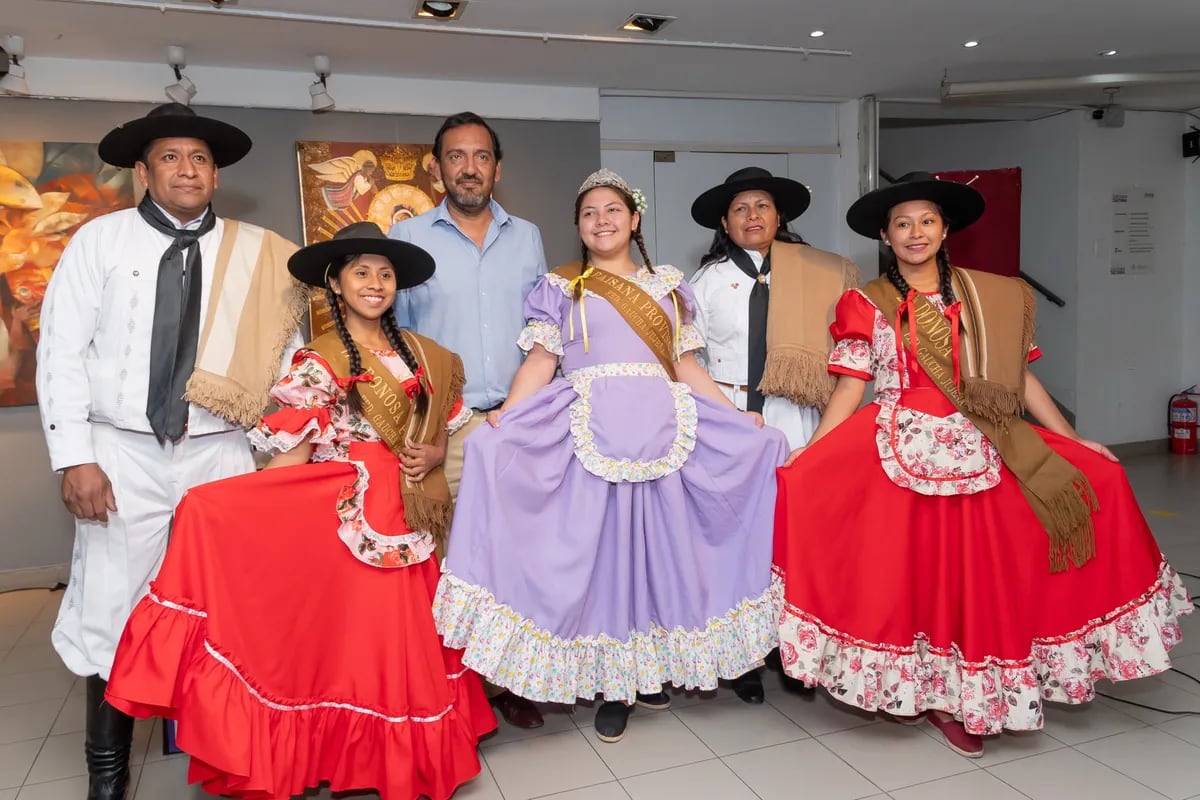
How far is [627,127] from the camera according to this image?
5781mm

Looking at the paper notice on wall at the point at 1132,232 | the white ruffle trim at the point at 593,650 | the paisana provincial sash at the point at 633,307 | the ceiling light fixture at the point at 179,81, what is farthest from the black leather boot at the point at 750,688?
the paper notice on wall at the point at 1132,232

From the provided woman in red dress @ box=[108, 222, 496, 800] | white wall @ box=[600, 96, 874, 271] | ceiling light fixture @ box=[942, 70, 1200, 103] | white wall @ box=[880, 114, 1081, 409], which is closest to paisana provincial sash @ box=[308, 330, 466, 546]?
woman in red dress @ box=[108, 222, 496, 800]

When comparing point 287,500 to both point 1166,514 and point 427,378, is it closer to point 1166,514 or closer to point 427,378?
point 427,378

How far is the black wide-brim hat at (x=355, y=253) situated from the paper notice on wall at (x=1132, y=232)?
625 centimetres

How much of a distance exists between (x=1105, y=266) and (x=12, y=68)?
7277 millimetres

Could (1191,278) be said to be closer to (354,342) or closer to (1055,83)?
(1055,83)

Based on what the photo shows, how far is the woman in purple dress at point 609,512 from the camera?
101 inches

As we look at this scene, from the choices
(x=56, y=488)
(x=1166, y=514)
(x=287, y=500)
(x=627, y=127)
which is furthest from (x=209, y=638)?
(x=1166, y=514)

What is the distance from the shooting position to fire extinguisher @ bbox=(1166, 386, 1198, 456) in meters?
7.14

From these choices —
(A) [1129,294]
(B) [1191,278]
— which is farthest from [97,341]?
(B) [1191,278]

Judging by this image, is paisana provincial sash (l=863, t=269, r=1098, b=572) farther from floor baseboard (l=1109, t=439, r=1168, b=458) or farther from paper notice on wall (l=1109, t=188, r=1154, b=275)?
floor baseboard (l=1109, t=439, r=1168, b=458)

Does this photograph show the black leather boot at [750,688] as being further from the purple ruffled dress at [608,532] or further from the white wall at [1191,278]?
the white wall at [1191,278]

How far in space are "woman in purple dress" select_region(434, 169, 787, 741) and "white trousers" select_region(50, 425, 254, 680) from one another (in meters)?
0.83

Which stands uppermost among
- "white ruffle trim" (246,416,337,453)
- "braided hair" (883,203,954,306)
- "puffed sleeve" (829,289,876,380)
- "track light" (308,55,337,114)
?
"track light" (308,55,337,114)
